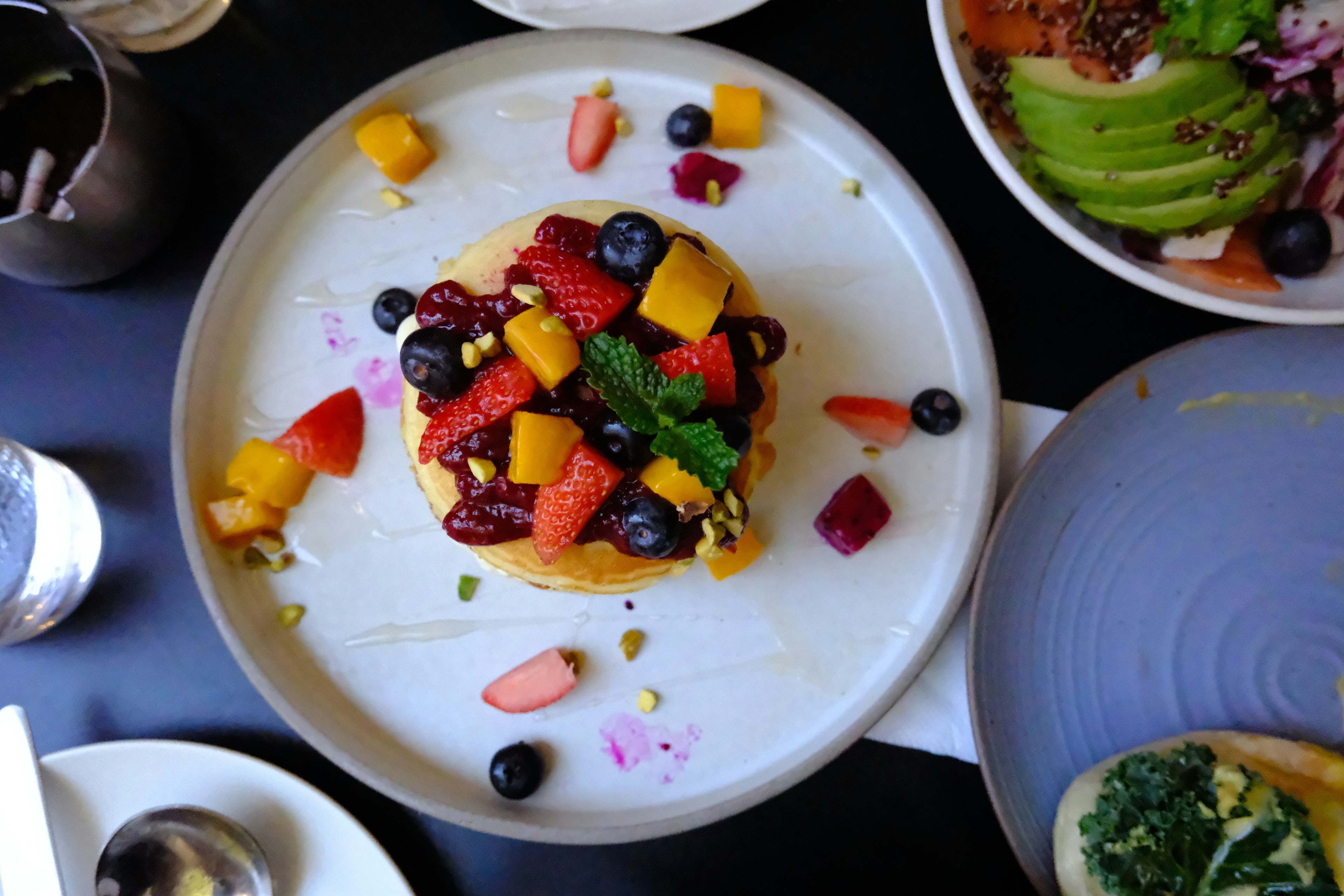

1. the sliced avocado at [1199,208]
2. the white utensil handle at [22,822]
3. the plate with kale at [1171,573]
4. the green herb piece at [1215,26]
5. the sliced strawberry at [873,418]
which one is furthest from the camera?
the sliced strawberry at [873,418]

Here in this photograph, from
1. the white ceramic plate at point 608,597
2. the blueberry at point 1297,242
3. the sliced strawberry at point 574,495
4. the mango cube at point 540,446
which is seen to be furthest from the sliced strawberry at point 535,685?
the blueberry at point 1297,242

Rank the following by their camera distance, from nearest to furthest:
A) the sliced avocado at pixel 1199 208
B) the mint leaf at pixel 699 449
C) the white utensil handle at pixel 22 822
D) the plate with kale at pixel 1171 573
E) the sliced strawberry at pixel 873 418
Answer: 1. the mint leaf at pixel 699 449
2. the sliced avocado at pixel 1199 208
3. the white utensil handle at pixel 22 822
4. the plate with kale at pixel 1171 573
5. the sliced strawberry at pixel 873 418

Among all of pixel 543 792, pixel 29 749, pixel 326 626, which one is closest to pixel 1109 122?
pixel 543 792

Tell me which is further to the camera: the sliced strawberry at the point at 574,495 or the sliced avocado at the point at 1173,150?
the sliced avocado at the point at 1173,150

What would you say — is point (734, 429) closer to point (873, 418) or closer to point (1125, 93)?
point (873, 418)

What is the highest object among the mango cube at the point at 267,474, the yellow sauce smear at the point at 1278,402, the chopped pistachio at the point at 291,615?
the yellow sauce smear at the point at 1278,402

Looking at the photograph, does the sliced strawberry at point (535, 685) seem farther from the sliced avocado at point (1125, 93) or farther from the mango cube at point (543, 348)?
the sliced avocado at point (1125, 93)

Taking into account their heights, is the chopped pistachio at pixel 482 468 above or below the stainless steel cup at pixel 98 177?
below
